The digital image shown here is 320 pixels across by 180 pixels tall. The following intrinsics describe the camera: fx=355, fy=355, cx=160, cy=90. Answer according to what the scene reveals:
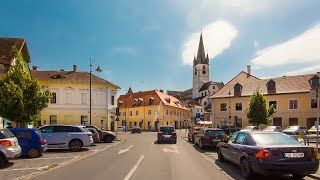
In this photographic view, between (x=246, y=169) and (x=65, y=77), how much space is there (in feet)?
176

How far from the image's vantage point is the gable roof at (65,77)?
199ft

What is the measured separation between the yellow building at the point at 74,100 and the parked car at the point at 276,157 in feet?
167

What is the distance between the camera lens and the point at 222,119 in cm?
6712

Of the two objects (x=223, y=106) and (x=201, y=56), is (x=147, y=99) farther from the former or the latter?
(x=201, y=56)

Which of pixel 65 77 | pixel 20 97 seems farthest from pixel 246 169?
pixel 65 77

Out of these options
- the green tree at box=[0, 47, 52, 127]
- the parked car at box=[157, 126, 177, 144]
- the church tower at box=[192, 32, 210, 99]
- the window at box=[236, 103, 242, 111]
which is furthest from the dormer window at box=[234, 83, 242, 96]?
the church tower at box=[192, 32, 210, 99]

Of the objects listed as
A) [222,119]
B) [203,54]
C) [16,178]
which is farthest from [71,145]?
[203,54]

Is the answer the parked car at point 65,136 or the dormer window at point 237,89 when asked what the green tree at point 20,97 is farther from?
the dormer window at point 237,89

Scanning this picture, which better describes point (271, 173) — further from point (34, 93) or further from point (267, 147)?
point (34, 93)

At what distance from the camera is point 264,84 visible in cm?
6462

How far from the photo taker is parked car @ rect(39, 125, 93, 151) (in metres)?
22.1

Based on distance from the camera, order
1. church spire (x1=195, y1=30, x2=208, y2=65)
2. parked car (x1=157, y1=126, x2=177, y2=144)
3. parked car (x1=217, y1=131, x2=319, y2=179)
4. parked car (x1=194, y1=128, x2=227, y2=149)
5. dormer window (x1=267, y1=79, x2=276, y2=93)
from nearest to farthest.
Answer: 1. parked car (x1=217, y1=131, x2=319, y2=179)
2. parked car (x1=194, y1=128, x2=227, y2=149)
3. parked car (x1=157, y1=126, x2=177, y2=144)
4. dormer window (x1=267, y1=79, x2=276, y2=93)
5. church spire (x1=195, y1=30, x2=208, y2=65)

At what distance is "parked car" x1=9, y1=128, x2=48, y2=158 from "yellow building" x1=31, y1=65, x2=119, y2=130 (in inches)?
1679

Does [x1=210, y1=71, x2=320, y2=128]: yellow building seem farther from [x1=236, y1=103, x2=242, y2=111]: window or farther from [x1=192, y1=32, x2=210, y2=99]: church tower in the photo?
[x1=192, y1=32, x2=210, y2=99]: church tower
